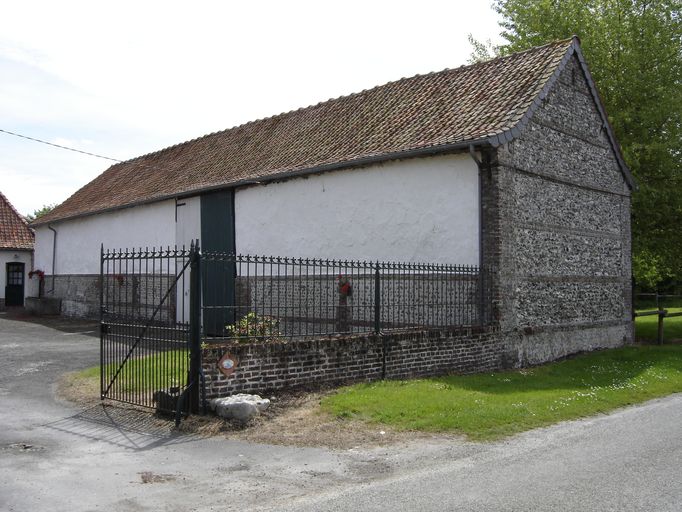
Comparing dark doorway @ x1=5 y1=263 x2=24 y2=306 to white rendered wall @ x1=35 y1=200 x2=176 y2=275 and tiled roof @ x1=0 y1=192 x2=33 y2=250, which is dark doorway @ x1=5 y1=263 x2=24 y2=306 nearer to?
tiled roof @ x1=0 y1=192 x2=33 y2=250

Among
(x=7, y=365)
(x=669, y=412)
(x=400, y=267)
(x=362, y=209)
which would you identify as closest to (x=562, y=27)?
(x=362, y=209)

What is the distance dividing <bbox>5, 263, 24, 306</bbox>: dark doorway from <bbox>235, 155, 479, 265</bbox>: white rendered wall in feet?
60.4

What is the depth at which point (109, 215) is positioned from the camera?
24.5 meters

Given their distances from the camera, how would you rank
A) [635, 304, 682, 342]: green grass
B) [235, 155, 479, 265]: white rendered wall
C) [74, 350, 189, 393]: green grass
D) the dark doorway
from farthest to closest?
the dark doorway, [635, 304, 682, 342]: green grass, [235, 155, 479, 265]: white rendered wall, [74, 350, 189, 393]: green grass

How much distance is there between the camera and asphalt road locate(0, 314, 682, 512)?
554 cm

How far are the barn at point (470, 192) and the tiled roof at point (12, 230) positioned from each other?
1397cm

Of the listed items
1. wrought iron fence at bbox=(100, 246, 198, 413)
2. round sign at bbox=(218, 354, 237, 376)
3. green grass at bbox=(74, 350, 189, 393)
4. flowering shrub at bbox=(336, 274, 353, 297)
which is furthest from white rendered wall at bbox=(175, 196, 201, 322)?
round sign at bbox=(218, 354, 237, 376)

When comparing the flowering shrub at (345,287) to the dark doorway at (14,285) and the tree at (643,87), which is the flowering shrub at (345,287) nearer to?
the tree at (643,87)

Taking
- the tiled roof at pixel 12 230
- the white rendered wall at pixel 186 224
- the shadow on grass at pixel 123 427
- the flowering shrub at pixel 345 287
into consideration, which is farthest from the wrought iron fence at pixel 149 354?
the tiled roof at pixel 12 230

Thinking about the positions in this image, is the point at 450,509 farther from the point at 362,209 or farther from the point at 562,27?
the point at 562,27

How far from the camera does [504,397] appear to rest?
33.3ft

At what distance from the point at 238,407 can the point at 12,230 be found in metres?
28.7

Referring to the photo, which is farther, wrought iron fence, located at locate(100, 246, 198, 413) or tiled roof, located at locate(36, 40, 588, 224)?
tiled roof, located at locate(36, 40, 588, 224)

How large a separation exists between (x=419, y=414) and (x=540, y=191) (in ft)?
25.4
